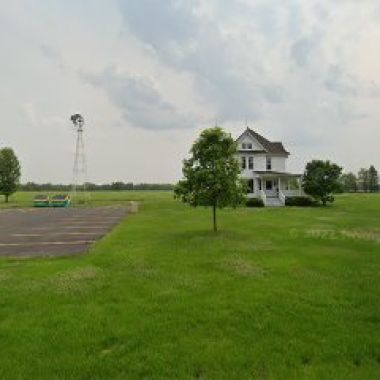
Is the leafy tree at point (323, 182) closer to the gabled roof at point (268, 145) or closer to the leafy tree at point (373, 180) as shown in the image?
the gabled roof at point (268, 145)

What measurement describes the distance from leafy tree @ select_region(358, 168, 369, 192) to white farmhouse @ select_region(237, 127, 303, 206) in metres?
102

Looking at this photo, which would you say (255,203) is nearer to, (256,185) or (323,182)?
(256,185)

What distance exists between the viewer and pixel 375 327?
28.4 feet

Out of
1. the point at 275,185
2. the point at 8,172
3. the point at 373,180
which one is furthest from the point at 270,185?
the point at 373,180

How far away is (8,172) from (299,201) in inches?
1691

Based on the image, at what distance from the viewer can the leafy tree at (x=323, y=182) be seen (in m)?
54.5

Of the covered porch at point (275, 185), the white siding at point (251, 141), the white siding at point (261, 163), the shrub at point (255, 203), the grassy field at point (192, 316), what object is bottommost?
the grassy field at point (192, 316)

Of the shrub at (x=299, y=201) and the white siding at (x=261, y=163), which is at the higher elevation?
the white siding at (x=261, y=163)

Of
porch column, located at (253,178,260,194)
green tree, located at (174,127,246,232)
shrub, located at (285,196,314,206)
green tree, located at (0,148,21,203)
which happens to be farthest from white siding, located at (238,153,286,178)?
green tree, located at (0,148,21,203)

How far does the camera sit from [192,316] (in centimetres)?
920

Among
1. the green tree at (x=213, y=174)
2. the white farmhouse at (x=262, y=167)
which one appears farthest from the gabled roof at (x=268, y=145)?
the green tree at (x=213, y=174)

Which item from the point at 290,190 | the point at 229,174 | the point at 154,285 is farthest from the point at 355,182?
the point at 154,285

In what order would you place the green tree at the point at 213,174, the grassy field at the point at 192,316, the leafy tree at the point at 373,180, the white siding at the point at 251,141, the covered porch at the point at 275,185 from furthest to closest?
1. the leafy tree at the point at 373,180
2. the white siding at the point at 251,141
3. the covered porch at the point at 275,185
4. the green tree at the point at 213,174
5. the grassy field at the point at 192,316

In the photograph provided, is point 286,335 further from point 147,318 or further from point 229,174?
point 229,174
